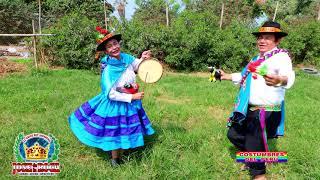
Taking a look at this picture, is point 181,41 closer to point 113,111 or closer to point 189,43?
point 189,43

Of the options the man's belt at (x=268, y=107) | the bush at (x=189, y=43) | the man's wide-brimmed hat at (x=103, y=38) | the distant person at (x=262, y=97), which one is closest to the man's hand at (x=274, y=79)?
the distant person at (x=262, y=97)

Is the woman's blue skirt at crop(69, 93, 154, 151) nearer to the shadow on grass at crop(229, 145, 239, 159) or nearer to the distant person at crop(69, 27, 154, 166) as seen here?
the distant person at crop(69, 27, 154, 166)

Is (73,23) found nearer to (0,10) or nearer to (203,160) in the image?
(203,160)

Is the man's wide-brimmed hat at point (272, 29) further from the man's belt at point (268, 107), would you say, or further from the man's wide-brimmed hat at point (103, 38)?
the man's wide-brimmed hat at point (103, 38)

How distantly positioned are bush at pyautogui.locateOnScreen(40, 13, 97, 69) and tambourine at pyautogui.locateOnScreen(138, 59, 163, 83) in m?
8.26

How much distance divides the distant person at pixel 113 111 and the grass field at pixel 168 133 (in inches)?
11.9

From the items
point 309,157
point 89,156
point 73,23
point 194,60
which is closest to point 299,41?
point 194,60

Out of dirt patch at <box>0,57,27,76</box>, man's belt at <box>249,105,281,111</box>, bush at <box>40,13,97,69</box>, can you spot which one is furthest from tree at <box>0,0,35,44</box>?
man's belt at <box>249,105,281,111</box>

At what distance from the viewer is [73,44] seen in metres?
11.9

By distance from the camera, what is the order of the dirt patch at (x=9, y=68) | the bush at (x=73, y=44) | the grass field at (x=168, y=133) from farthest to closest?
the bush at (x=73, y=44) → the dirt patch at (x=9, y=68) → the grass field at (x=168, y=133)

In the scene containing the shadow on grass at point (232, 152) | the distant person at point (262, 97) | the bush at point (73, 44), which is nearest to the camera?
the distant person at point (262, 97)

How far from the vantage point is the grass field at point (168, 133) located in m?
3.85

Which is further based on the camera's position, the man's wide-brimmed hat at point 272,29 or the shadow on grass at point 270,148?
the shadow on grass at point 270,148

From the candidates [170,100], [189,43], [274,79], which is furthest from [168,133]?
[189,43]
